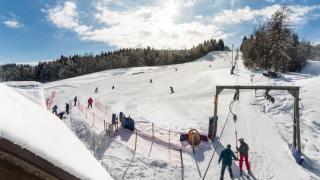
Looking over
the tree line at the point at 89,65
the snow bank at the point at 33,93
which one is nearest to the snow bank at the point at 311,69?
the tree line at the point at 89,65

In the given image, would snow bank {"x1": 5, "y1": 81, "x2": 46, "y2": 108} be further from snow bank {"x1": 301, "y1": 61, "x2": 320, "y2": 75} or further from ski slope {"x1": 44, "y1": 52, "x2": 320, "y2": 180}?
snow bank {"x1": 301, "y1": 61, "x2": 320, "y2": 75}

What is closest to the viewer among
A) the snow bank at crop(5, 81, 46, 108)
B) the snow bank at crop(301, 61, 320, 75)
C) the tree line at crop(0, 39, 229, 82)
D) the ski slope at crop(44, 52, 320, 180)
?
the snow bank at crop(5, 81, 46, 108)

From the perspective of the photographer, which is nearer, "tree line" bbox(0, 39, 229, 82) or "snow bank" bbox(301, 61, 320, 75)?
"snow bank" bbox(301, 61, 320, 75)

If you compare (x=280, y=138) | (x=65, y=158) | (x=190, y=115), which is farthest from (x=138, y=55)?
(x=65, y=158)

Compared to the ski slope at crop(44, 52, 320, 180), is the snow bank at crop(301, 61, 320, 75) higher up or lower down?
higher up

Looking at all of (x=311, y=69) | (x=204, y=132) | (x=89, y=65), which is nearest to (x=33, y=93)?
(x=204, y=132)

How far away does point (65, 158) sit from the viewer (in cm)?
205

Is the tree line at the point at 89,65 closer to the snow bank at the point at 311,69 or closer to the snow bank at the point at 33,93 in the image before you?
the snow bank at the point at 311,69

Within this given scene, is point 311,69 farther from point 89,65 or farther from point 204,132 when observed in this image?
point 89,65

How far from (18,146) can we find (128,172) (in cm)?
1400

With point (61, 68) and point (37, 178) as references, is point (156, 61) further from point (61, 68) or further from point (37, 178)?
point (37, 178)

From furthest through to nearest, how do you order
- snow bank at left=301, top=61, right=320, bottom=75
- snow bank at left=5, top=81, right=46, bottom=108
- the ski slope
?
snow bank at left=301, top=61, right=320, bottom=75 < the ski slope < snow bank at left=5, top=81, right=46, bottom=108

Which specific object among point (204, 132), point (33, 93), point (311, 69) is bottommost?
point (204, 132)

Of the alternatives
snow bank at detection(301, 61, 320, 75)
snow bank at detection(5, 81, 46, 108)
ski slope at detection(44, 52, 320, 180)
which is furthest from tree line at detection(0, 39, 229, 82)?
snow bank at detection(5, 81, 46, 108)
